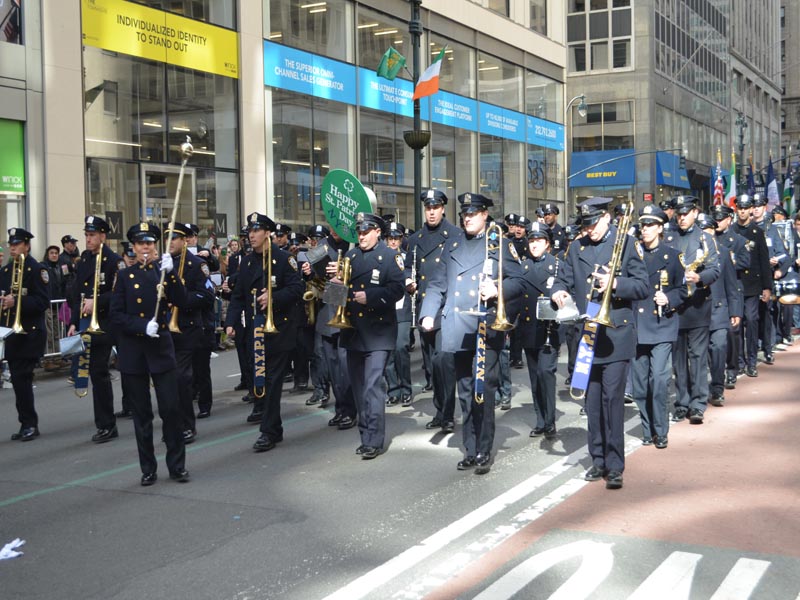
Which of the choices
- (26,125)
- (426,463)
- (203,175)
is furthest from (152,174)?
(426,463)

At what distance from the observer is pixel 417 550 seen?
225 inches

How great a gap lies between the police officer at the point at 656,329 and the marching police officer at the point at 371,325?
87.1 inches

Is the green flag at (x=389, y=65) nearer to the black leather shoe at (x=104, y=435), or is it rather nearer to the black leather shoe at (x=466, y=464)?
the black leather shoe at (x=104, y=435)

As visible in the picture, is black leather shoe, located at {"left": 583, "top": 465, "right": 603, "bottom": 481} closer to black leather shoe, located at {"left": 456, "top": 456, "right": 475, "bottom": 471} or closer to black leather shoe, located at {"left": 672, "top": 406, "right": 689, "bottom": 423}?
black leather shoe, located at {"left": 456, "top": 456, "right": 475, "bottom": 471}

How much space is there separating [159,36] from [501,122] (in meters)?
17.4

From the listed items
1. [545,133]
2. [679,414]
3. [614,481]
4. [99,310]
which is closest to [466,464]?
[614,481]

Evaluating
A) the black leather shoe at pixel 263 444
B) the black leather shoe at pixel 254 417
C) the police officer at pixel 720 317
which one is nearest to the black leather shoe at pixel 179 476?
the black leather shoe at pixel 263 444

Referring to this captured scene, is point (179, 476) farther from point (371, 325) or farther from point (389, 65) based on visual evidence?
point (389, 65)

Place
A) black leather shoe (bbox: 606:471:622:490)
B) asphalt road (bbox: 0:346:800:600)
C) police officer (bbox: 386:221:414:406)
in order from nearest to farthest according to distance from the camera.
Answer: asphalt road (bbox: 0:346:800:600) < black leather shoe (bbox: 606:471:622:490) < police officer (bbox: 386:221:414:406)

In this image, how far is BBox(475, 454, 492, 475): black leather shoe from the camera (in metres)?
7.59

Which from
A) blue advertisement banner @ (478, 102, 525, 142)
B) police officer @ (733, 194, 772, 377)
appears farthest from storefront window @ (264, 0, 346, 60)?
police officer @ (733, 194, 772, 377)

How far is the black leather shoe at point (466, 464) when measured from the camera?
25.4 feet

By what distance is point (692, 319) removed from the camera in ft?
32.7

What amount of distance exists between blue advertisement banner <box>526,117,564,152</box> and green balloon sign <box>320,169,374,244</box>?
28.2m
